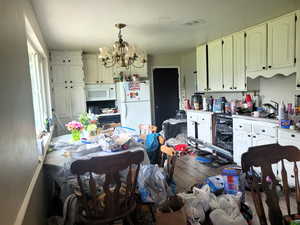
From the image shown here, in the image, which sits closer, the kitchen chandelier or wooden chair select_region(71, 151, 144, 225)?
wooden chair select_region(71, 151, 144, 225)

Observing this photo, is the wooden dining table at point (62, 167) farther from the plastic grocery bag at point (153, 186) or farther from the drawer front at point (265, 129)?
the drawer front at point (265, 129)

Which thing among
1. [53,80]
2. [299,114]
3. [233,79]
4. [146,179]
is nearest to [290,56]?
[299,114]

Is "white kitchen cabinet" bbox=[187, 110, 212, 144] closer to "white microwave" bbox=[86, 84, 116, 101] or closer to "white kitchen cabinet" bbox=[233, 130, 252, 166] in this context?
"white kitchen cabinet" bbox=[233, 130, 252, 166]

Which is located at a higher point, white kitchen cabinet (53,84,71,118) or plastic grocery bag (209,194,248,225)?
white kitchen cabinet (53,84,71,118)

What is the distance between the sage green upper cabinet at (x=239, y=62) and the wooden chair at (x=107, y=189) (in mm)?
2985

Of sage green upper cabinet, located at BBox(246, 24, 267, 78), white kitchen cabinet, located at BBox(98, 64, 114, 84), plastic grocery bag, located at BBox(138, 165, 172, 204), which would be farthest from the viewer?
white kitchen cabinet, located at BBox(98, 64, 114, 84)

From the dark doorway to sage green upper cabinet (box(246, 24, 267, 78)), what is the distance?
107 inches

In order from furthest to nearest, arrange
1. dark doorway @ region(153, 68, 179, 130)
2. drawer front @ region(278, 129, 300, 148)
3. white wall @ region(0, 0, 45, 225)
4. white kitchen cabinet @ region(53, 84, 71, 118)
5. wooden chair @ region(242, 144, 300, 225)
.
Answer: dark doorway @ region(153, 68, 179, 130) → white kitchen cabinet @ region(53, 84, 71, 118) → drawer front @ region(278, 129, 300, 148) → wooden chair @ region(242, 144, 300, 225) → white wall @ region(0, 0, 45, 225)

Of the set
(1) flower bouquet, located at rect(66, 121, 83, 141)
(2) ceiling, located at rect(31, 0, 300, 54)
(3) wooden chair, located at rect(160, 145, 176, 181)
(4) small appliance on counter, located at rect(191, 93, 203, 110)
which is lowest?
(3) wooden chair, located at rect(160, 145, 176, 181)

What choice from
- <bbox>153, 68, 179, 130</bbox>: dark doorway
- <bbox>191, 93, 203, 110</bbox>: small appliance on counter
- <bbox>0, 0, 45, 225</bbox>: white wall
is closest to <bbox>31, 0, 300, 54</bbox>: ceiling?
<bbox>0, 0, 45, 225</bbox>: white wall

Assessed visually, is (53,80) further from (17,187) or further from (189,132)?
(17,187)

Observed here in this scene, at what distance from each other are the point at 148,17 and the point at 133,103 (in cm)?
263

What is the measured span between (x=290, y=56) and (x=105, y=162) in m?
2.94

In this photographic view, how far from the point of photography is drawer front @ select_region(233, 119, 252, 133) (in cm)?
342
